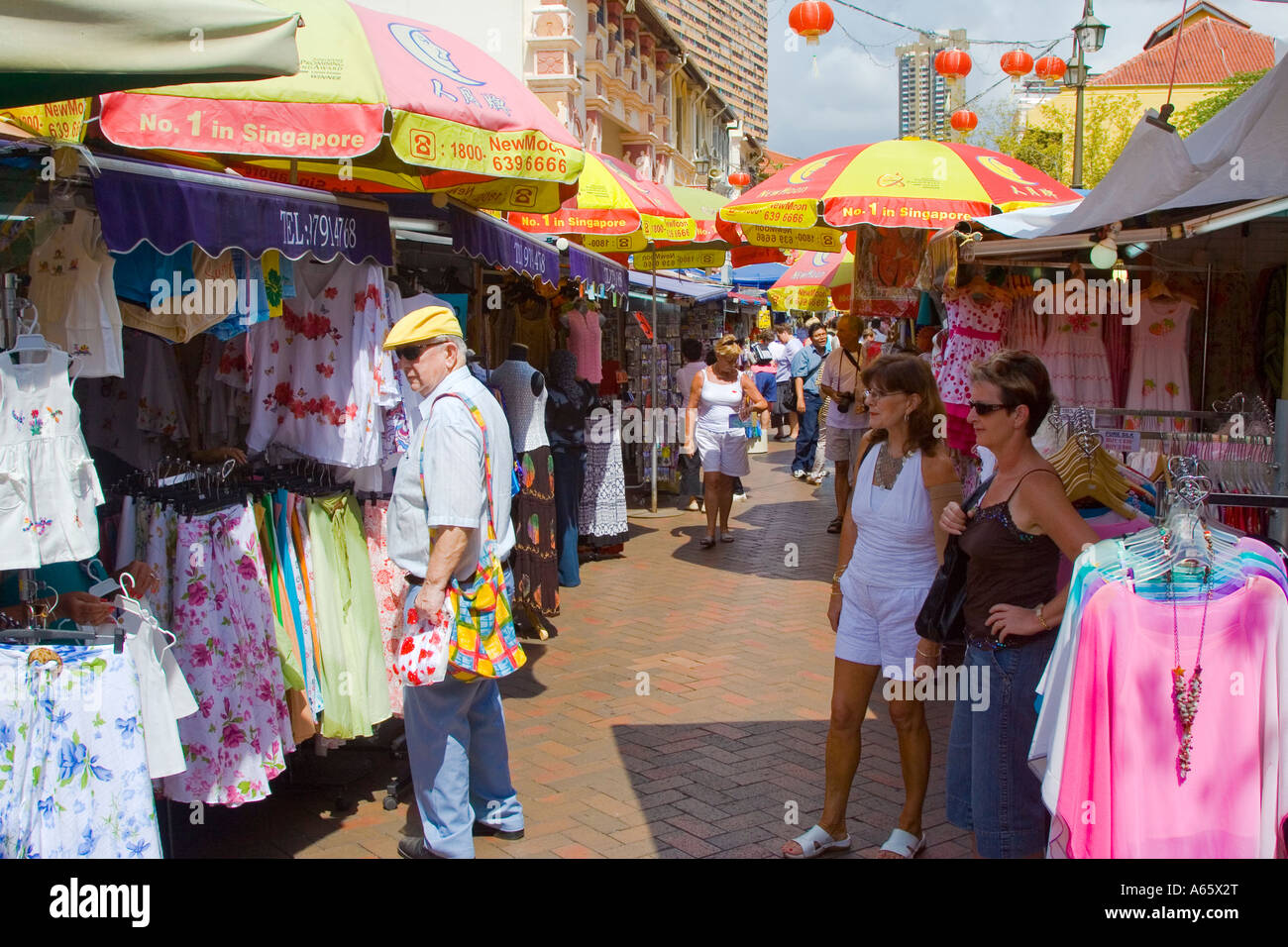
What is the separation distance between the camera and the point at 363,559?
4684 millimetres

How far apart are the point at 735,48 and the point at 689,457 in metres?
70.6

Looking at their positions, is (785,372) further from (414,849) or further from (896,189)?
(414,849)

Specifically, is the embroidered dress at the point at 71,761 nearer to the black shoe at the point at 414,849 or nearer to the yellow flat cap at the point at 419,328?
the black shoe at the point at 414,849

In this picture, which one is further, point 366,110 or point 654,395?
point 654,395

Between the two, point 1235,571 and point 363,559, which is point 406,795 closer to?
point 363,559

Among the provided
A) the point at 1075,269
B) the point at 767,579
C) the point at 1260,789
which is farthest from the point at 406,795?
the point at 767,579

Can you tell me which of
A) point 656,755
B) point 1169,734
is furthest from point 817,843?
point 1169,734

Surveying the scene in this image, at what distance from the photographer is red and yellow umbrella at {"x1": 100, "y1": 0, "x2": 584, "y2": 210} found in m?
4.04

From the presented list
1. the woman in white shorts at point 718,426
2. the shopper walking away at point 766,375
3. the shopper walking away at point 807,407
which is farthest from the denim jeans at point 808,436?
the woman in white shorts at point 718,426

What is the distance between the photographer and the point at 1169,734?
267 centimetres

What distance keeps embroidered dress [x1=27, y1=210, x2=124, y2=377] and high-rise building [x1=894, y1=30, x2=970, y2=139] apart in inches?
288

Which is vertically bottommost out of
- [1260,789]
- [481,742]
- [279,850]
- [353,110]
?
[279,850]

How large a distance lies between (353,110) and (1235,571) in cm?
340

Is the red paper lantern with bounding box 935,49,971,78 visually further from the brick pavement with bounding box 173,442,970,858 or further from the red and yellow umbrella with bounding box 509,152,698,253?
the brick pavement with bounding box 173,442,970,858
